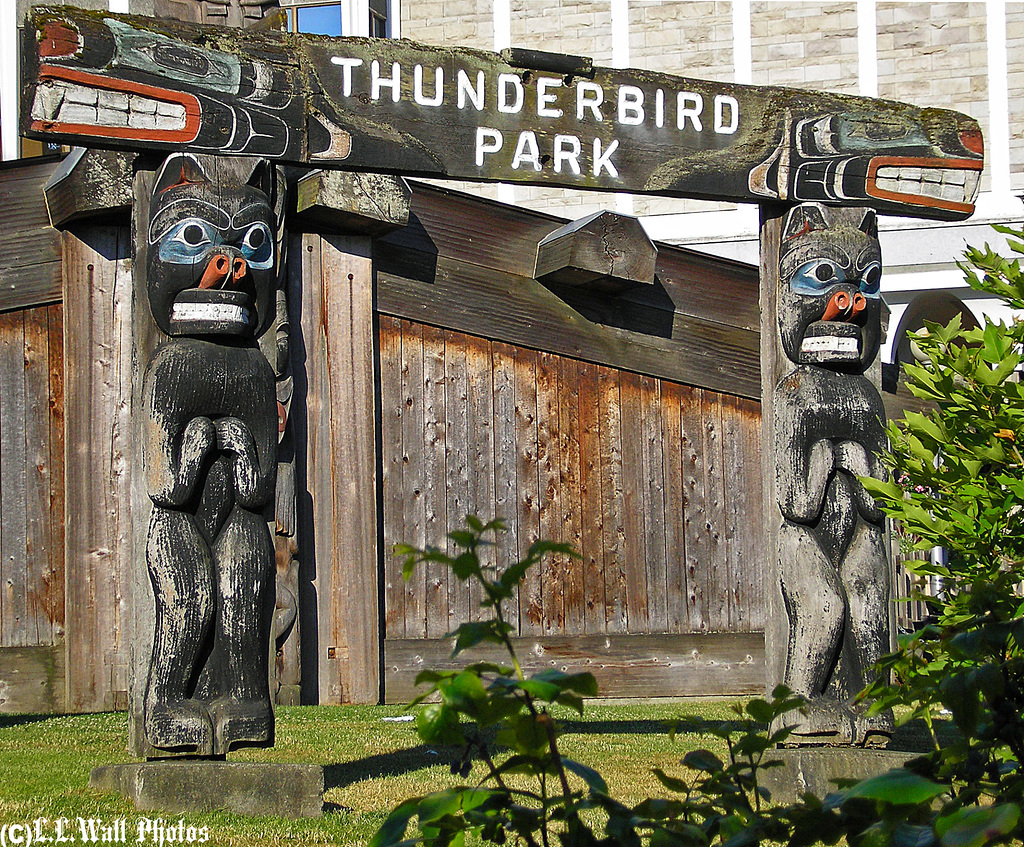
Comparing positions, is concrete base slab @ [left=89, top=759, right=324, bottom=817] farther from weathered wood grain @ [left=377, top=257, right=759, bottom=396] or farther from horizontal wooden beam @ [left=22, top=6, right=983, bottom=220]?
weathered wood grain @ [left=377, top=257, right=759, bottom=396]

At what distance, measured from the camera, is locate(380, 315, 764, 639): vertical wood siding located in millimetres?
7406

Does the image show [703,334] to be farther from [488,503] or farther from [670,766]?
[670,766]

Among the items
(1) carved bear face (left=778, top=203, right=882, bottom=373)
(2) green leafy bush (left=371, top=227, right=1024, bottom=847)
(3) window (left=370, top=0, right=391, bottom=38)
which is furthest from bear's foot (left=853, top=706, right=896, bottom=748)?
(3) window (left=370, top=0, right=391, bottom=38)

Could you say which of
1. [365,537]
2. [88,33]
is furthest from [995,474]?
[365,537]

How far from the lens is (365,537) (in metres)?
7.11

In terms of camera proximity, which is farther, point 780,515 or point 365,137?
point 780,515

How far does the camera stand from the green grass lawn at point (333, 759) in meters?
4.12

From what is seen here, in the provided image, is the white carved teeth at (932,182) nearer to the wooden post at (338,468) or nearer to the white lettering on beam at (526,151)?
the white lettering on beam at (526,151)

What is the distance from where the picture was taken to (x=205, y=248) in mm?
4457

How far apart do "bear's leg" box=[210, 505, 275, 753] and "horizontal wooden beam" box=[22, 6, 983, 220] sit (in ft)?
5.01

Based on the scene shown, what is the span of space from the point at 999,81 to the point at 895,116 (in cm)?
908

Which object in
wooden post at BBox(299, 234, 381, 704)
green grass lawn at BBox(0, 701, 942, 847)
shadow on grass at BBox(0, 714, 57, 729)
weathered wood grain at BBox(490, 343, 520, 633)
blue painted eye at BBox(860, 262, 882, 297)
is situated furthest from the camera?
weathered wood grain at BBox(490, 343, 520, 633)

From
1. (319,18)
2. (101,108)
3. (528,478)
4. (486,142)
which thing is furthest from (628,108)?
(319,18)

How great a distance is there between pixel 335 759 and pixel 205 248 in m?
→ 2.38
